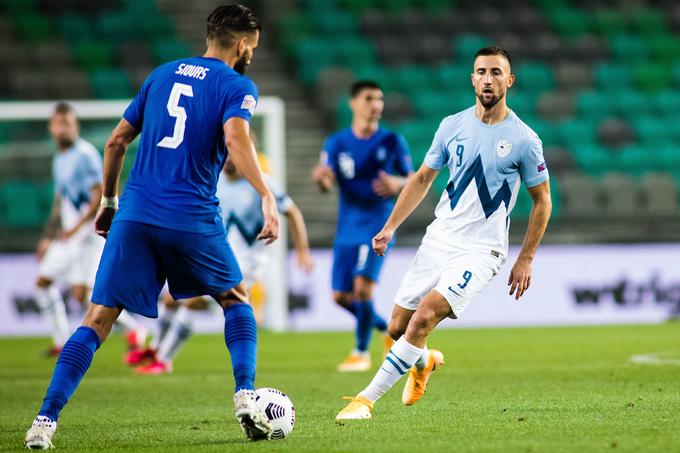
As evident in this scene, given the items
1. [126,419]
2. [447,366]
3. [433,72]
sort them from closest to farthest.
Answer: [126,419]
[447,366]
[433,72]

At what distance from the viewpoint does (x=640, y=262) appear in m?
16.0

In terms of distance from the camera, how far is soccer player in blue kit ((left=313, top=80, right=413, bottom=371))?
10.3 m

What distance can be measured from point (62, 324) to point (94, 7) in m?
11.4

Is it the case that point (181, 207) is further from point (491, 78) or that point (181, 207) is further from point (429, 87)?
point (429, 87)

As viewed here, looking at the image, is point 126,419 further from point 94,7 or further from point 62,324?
point 94,7

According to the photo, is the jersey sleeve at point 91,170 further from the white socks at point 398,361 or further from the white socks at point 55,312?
the white socks at point 398,361

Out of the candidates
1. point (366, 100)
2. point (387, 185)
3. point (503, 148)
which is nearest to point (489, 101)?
point (503, 148)

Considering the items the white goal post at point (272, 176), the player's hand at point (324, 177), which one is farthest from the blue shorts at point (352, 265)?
the white goal post at point (272, 176)

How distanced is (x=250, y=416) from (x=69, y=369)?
886 millimetres

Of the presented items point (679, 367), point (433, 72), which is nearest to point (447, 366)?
point (679, 367)

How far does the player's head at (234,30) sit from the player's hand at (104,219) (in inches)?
39.4

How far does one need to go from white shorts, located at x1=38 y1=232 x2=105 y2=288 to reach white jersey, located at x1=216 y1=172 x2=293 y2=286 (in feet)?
7.31

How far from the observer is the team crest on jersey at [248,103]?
5.53 metres

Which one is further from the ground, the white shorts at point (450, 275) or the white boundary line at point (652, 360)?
the white shorts at point (450, 275)
